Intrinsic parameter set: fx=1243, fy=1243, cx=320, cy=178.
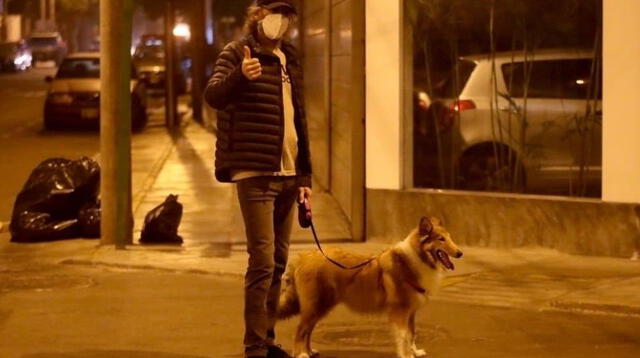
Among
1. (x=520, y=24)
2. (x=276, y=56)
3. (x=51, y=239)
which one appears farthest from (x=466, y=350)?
(x=51, y=239)

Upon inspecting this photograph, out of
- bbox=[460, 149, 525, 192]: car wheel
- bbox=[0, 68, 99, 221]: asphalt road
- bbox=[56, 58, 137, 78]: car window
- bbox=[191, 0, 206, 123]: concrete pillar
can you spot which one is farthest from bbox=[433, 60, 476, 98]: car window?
bbox=[191, 0, 206, 123]: concrete pillar

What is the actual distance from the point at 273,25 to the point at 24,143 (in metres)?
17.6

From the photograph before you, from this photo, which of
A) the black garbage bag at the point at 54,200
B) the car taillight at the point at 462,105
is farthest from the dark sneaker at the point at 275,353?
the black garbage bag at the point at 54,200

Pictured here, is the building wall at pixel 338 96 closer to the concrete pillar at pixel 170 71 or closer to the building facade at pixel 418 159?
the building facade at pixel 418 159

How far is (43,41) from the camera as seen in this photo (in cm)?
5956

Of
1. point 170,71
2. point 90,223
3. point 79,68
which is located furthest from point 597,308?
point 79,68

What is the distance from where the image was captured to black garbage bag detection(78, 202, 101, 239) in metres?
12.2

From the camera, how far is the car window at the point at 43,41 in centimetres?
5912

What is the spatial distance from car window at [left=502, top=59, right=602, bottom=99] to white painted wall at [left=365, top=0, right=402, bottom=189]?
3.42 ft

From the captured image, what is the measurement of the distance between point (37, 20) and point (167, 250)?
221 feet

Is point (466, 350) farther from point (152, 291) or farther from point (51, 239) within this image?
point (51, 239)

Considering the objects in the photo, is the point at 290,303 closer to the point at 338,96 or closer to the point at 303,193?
the point at 303,193

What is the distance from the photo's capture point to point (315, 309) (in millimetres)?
6961

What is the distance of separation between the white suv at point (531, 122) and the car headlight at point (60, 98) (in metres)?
15.6
